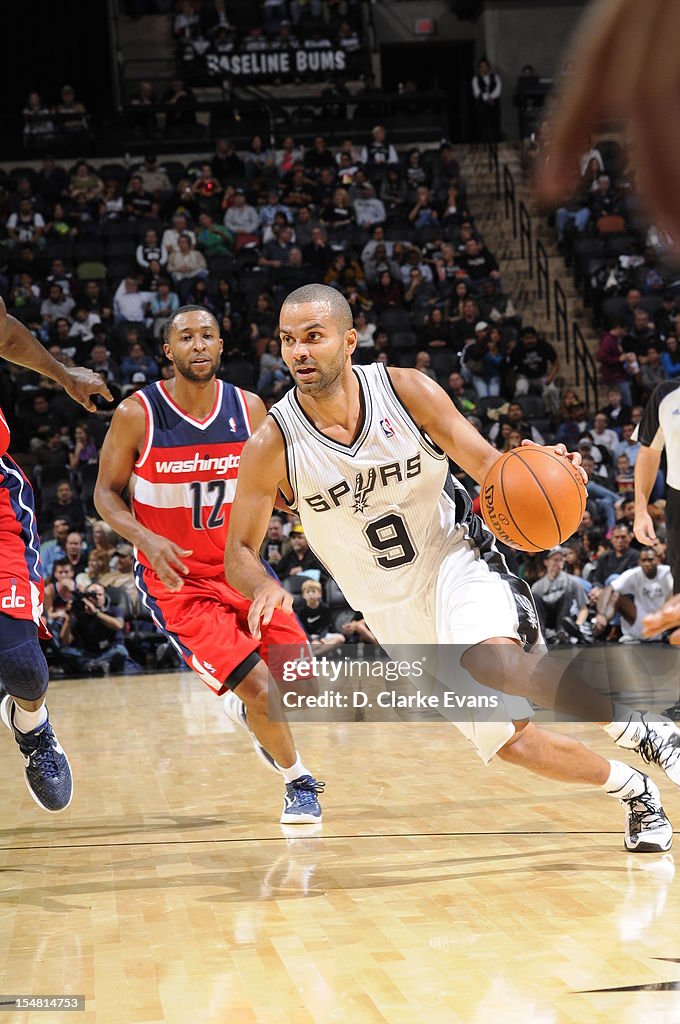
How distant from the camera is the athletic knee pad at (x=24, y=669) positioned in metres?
4.13

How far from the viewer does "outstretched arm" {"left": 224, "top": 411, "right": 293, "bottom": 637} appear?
3.80 metres

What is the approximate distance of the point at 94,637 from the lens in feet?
33.6

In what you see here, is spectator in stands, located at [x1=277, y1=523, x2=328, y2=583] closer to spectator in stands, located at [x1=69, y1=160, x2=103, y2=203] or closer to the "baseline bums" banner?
spectator in stands, located at [x1=69, y1=160, x2=103, y2=203]

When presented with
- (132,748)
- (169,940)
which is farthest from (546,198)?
(132,748)

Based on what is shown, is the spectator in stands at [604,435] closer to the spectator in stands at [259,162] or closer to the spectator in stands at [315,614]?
the spectator in stands at [315,614]

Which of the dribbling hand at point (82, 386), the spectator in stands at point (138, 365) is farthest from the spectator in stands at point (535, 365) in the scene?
the dribbling hand at point (82, 386)

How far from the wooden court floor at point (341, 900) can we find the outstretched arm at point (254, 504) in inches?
37.5

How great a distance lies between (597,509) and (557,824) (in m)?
6.84

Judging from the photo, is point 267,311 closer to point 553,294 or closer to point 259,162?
point 259,162

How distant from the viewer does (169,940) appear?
10.5 feet

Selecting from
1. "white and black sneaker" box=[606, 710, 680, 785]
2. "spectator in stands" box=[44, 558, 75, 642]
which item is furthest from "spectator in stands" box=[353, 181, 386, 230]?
"white and black sneaker" box=[606, 710, 680, 785]

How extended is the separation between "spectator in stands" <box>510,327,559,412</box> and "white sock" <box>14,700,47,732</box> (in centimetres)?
968

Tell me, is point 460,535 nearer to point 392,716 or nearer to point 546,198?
point 546,198

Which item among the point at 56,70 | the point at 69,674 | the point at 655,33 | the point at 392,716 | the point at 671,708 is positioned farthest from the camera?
the point at 56,70
